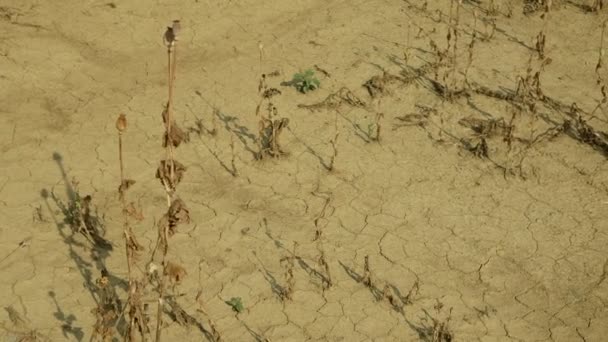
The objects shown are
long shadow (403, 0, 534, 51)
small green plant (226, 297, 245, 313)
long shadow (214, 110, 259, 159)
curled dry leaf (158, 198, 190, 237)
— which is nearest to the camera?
curled dry leaf (158, 198, 190, 237)

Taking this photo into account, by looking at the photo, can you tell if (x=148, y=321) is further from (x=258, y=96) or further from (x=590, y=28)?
(x=590, y=28)

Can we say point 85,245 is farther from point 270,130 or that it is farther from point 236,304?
point 270,130

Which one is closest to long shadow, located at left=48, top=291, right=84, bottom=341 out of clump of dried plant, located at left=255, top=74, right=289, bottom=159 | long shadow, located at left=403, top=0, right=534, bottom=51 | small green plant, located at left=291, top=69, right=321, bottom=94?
clump of dried plant, located at left=255, top=74, right=289, bottom=159

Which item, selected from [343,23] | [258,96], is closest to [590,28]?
[343,23]

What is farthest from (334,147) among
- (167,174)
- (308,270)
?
(167,174)

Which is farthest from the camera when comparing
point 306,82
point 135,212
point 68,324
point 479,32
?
point 479,32

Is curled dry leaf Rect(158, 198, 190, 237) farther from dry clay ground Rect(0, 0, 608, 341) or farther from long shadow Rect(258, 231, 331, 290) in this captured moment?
long shadow Rect(258, 231, 331, 290)

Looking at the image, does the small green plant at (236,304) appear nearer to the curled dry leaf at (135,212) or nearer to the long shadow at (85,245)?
the long shadow at (85,245)
